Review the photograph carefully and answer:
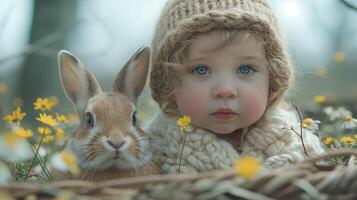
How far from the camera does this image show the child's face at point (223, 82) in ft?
6.73

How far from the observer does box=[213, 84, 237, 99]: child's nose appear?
6.64 ft

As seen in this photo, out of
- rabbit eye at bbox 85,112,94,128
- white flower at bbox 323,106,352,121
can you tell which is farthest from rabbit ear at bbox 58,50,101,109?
white flower at bbox 323,106,352,121

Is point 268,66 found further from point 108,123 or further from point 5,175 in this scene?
point 5,175

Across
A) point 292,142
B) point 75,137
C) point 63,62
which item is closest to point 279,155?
point 292,142

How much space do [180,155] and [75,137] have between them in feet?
1.31

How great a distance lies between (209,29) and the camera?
2057mm

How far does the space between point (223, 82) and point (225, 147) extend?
10.6 inches

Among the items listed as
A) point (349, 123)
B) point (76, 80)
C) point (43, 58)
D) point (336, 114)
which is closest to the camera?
point (76, 80)

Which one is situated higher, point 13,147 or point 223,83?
point 223,83

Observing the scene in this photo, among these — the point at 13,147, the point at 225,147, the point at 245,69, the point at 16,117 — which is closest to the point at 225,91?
the point at 245,69

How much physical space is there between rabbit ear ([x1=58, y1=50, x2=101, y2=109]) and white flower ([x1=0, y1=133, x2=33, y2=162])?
26cm

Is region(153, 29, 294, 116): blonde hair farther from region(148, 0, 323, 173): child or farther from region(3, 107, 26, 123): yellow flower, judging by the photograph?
region(3, 107, 26, 123): yellow flower

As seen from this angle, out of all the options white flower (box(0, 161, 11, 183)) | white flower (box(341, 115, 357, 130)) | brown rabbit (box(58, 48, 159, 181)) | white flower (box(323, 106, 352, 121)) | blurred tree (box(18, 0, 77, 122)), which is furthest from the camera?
blurred tree (box(18, 0, 77, 122))

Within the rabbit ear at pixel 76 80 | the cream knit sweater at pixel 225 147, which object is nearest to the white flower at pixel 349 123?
the cream knit sweater at pixel 225 147
